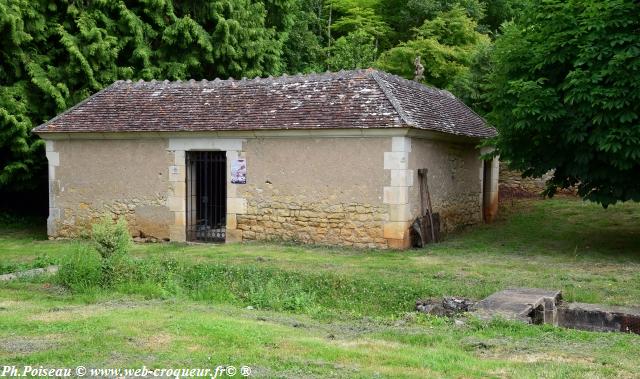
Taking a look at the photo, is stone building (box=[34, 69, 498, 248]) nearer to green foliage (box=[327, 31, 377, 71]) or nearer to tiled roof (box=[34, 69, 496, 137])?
tiled roof (box=[34, 69, 496, 137])

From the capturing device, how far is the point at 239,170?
546 inches

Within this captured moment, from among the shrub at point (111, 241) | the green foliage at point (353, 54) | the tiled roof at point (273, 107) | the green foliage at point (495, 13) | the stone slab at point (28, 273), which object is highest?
the green foliage at point (495, 13)

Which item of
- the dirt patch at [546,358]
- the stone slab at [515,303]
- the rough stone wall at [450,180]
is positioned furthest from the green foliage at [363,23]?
the dirt patch at [546,358]

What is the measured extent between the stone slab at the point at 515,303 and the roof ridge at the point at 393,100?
16.5 ft

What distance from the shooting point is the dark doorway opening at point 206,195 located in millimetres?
14422

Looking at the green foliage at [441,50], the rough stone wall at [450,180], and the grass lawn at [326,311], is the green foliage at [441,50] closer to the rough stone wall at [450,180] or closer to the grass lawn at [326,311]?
the rough stone wall at [450,180]

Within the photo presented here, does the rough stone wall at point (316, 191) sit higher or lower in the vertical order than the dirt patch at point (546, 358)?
higher

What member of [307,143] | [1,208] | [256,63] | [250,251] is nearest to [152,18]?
[256,63]

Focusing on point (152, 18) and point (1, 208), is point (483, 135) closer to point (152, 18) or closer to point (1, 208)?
point (152, 18)

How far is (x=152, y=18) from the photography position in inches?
770

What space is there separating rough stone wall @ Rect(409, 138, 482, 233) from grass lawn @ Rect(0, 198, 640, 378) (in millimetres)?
997

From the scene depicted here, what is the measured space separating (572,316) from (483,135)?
8.88 m

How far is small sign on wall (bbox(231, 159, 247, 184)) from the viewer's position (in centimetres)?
1384

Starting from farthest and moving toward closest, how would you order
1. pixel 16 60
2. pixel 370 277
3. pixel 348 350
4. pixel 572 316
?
1. pixel 16 60
2. pixel 370 277
3. pixel 572 316
4. pixel 348 350
